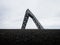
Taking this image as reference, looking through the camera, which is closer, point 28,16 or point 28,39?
point 28,39

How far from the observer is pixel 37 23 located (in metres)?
71.9

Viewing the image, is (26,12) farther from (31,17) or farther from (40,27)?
(40,27)

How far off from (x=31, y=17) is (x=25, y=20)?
3.38 metres

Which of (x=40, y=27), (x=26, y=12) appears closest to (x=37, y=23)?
(x=40, y=27)

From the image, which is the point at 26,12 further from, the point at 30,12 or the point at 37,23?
the point at 37,23

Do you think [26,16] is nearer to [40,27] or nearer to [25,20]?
[25,20]

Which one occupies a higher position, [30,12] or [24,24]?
[30,12]

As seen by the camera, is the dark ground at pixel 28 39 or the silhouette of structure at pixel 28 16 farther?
the silhouette of structure at pixel 28 16

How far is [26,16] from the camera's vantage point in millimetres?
72375

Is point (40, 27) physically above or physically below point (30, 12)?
below

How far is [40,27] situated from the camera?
233 feet

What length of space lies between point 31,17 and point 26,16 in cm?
278

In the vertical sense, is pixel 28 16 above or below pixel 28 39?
below

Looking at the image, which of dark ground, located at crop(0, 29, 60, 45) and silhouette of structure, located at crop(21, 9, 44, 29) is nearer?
dark ground, located at crop(0, 29, 60, 45)
